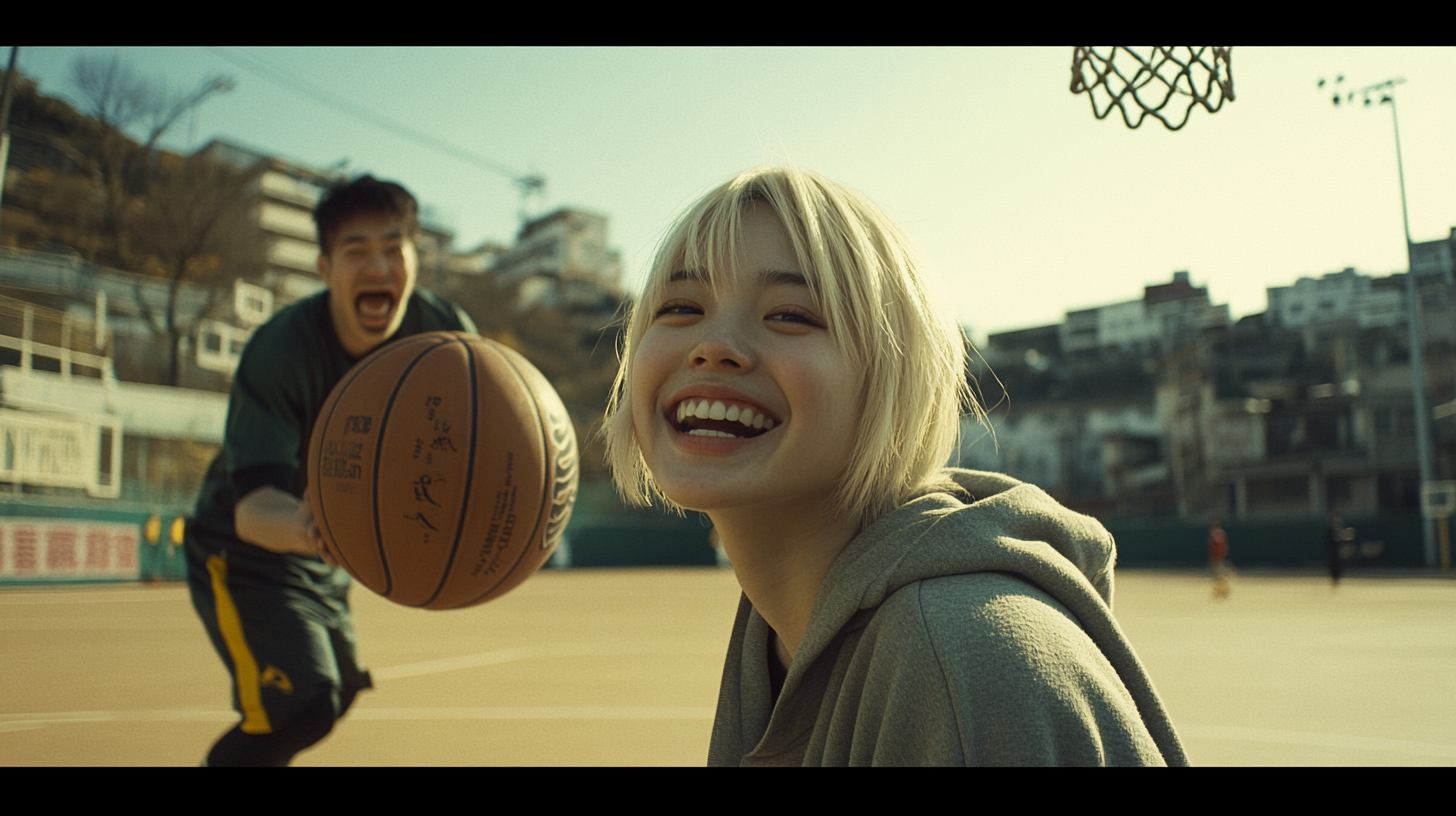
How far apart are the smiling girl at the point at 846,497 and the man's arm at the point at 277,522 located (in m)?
1.77

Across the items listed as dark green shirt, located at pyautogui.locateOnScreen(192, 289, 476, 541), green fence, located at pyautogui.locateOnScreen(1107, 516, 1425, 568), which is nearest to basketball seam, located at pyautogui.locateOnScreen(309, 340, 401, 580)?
dark green shirt, located at pyautogui.locateOnScreen(192, 289, 476, 541)

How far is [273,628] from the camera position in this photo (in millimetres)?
3490

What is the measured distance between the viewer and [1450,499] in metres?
23.8

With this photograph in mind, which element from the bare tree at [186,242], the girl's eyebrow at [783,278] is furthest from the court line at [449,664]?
the bare tree at [186,242]

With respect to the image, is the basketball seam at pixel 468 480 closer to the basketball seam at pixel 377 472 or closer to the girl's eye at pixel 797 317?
the basketball seam at pixel 377 472

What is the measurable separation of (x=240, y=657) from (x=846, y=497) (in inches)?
112

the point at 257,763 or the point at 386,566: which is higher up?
the point at 386,566

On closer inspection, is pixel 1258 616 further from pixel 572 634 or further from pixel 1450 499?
pixel 1450 499

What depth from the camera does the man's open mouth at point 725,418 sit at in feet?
4.70

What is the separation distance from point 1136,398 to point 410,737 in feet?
151

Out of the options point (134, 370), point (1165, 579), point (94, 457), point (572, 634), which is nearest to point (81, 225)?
point (134, 370)

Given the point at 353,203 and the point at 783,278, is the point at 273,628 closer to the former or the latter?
the point at 353,203

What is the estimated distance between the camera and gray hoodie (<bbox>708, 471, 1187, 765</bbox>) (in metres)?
1.04

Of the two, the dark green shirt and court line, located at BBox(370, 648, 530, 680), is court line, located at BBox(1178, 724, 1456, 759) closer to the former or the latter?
the dark green shirt
